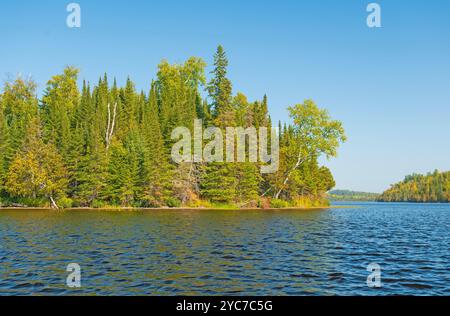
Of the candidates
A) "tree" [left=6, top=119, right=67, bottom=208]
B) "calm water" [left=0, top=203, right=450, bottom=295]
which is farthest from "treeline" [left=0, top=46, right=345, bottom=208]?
"calm water" [left=0, top=203, right=450, bottom=295]

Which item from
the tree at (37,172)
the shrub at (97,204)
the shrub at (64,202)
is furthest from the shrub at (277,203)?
the tree at (37,172)

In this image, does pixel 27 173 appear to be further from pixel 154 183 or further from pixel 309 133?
pixel 309 133

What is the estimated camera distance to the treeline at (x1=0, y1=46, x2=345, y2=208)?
232ft

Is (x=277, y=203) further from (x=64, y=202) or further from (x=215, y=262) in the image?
(x=215, y=262)

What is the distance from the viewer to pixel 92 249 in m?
25.1

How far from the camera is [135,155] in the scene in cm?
7206

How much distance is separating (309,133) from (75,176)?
47.7 meters

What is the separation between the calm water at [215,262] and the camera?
54.2 feet

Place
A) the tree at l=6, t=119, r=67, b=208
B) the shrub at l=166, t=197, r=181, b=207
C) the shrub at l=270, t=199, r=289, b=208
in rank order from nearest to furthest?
the tree at l=6, t=119, r=67, b=208, the shrub at l=166, t=197, r=181, b=207, the shrub at l=270, t=199, r=289, b=208

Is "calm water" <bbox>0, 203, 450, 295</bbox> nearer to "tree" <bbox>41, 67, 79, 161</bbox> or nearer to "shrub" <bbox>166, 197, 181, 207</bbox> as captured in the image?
"shrub" <bbox>166, 197, 181, 207</bbox>

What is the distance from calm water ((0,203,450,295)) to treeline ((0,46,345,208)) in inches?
1432

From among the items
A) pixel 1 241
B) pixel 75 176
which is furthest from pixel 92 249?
pixel 75 176
